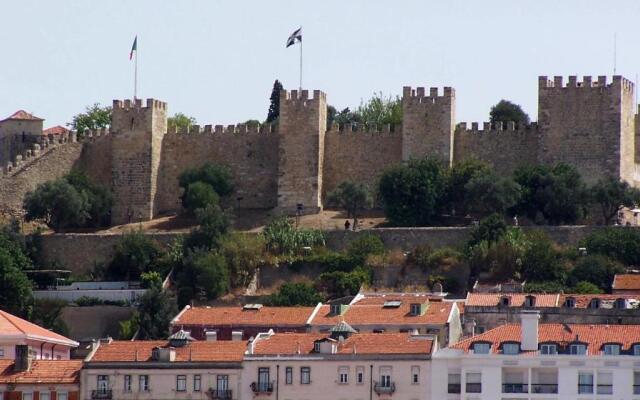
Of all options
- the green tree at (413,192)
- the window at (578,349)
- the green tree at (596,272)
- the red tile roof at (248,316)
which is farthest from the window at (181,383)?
the green tree at (413,192)

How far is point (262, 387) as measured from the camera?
6025cm

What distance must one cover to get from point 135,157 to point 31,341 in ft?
87.4

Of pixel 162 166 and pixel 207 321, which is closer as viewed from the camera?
pixel 207 321

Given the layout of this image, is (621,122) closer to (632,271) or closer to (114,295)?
(632,271)

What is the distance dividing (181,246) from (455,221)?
31.9 ft

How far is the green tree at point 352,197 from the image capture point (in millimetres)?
89438

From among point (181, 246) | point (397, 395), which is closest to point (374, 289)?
point (181, 246)

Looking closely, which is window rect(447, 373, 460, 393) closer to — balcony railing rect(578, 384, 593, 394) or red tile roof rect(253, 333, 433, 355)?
red tile roof rect(253, 333, 433, 355)

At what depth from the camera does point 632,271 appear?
3155 inches

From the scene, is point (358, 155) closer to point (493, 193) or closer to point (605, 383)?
point (493, 193)

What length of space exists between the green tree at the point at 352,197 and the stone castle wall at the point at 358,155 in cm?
205

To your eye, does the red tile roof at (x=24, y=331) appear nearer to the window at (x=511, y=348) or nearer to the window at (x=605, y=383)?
the window at (x=511, y=348)

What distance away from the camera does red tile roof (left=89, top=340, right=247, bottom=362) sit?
201 ft

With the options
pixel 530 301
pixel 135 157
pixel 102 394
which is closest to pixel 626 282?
pixel 530 301
